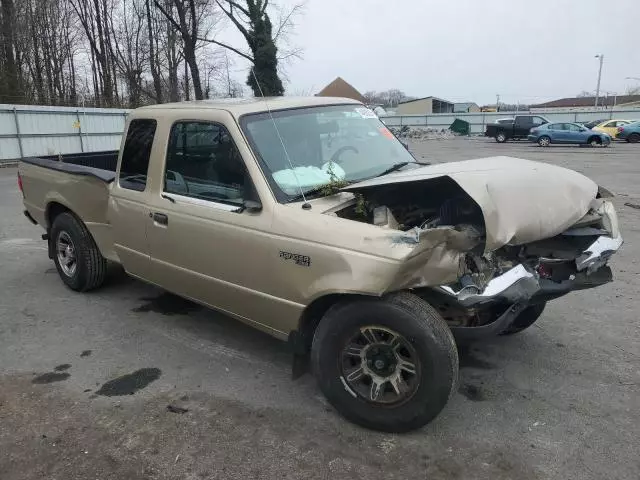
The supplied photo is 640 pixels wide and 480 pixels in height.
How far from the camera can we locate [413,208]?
351 centimetres

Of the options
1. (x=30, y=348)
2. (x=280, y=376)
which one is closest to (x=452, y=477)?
(x=280, y=376)

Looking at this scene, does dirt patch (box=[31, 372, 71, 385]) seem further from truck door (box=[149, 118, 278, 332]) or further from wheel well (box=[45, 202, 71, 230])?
wheel well (box=[45, 202, 71, 230])

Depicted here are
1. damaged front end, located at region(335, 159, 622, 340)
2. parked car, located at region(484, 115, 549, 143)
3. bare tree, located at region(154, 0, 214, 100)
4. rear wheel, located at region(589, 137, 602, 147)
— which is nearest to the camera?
damaged front end, located at region(335, 159, 622, 340)

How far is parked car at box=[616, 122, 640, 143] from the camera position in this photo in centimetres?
3119

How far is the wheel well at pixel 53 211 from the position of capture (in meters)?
5.58

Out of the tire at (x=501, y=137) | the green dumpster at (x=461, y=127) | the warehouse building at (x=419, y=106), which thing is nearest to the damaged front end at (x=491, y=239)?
the tire at (x=501, y=137)

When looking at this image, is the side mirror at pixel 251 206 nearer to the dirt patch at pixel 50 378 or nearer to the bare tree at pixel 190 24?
the dirt patch at pixel 50 378

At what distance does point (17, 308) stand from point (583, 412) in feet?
16.3

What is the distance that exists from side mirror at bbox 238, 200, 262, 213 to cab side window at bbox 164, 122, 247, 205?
8 cm

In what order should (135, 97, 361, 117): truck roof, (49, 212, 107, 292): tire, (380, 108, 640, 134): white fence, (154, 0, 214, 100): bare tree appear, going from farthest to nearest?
(380, 108, 640, 134): white fence < (154, 0, 214, 100): bare tree < (49, 212, 107, 292): tire < (135, 97, 361, 117): truck roof

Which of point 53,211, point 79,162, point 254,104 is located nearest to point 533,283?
point 254,104

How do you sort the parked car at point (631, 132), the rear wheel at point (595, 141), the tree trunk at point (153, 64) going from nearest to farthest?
the rear wheel at point (595, 141) → the parked car at point (631, 132) → the tree trunk at point (153, 64)

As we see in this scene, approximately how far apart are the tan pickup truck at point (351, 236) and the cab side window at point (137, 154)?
17 millimetres

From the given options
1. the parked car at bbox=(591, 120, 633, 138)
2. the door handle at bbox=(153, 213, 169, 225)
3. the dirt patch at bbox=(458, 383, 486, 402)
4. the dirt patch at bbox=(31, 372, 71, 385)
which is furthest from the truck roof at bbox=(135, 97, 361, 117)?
the parked car at bbox=(591, 120, 633, 138)
